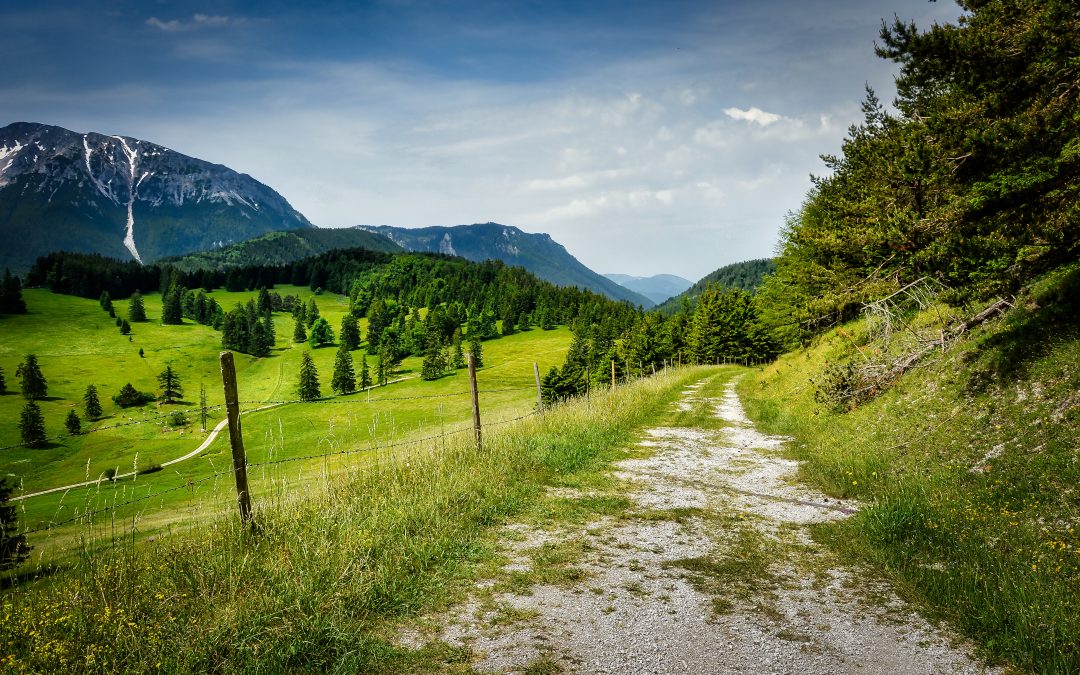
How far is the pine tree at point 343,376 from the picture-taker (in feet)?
412

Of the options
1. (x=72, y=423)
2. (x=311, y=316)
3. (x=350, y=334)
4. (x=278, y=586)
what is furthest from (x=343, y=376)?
(x=278, y=586)

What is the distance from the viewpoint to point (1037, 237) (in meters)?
9.16

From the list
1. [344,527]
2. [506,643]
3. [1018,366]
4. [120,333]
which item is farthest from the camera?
[120,333]

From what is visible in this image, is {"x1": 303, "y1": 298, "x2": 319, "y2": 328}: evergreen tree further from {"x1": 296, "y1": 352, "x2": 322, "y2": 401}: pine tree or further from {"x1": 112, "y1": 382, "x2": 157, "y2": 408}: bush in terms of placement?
{"x1": 112, "y1": 382, "x2": 157, "y2": 408}: bush

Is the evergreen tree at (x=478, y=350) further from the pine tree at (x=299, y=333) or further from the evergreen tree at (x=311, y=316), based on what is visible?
the evergreen tree at (x=311, y=316)

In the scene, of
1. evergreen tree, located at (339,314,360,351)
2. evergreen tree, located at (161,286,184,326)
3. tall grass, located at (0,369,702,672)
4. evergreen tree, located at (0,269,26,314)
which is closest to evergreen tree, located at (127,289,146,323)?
evergreen tree, located at (161,286,184,326)

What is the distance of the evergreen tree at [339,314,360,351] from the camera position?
166m

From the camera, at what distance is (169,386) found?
421ft

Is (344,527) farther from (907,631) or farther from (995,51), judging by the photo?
(995,51)

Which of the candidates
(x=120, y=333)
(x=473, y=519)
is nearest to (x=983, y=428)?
(x=473, y=519)

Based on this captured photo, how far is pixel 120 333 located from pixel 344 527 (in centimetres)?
19427

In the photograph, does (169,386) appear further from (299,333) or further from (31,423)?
(299,333)

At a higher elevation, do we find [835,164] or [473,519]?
[835,164]

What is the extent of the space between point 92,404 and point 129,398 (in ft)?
21.8
